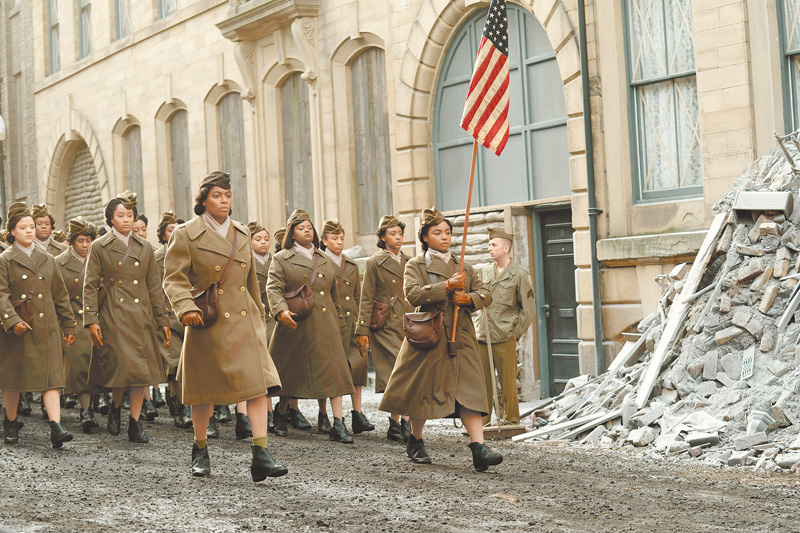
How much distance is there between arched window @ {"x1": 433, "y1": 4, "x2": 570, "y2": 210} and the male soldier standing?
2.95 metres

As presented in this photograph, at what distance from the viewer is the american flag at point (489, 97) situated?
371 inches

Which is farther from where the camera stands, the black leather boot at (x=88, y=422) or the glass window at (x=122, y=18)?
the glass window at (x=122, y=18)

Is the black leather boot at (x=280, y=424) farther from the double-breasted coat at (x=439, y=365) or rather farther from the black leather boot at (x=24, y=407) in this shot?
the black leather boot at (x=24, y=407)

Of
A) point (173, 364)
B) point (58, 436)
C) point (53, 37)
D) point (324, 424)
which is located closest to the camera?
point (58, 436)

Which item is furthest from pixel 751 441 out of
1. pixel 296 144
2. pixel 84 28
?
pixel 84 28

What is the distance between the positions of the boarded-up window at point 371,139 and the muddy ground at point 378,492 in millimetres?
7799

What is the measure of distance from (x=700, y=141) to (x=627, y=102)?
1172mm

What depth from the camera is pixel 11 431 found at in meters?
9.96

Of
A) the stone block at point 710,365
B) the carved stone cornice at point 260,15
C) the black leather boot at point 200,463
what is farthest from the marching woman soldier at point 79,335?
the carved stone cornice at point 260,15

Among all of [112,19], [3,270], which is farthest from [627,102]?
[112,19]

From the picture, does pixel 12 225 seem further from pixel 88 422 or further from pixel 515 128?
pixel 515 128

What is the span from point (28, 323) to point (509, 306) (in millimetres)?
4327

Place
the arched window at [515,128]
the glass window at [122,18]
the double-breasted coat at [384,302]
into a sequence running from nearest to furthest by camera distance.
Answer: the double-breasted coat at [384,302] < the arched window at [515,128] < the glass window at [122,18]

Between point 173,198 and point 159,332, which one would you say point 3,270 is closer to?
point 159,332
